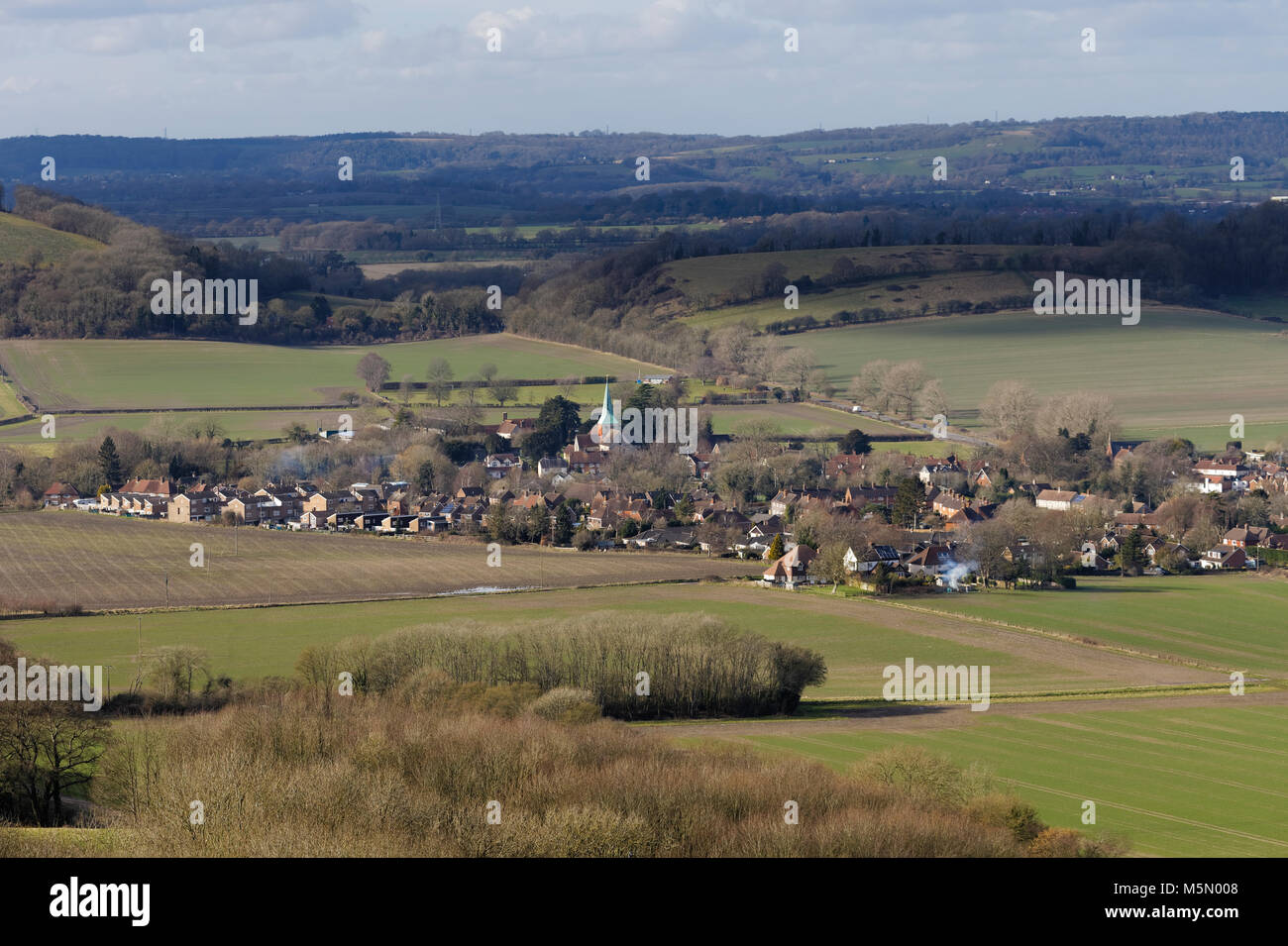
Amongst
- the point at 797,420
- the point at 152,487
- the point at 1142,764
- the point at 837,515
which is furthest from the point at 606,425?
the point at 1142,764

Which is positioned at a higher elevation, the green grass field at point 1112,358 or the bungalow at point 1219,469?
the green grass field at point 1112,358

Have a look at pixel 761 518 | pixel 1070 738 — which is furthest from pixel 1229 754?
pixel 761 518

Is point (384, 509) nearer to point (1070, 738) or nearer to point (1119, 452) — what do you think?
point (1119, 452)

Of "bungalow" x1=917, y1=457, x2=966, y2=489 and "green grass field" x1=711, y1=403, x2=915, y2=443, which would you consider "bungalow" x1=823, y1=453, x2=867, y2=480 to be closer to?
"bungalow" x1=917, y1=457, x2=966, y2=489

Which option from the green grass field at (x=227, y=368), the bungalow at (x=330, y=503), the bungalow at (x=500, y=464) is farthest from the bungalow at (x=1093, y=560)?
the green grass field at (x=227, y=368)

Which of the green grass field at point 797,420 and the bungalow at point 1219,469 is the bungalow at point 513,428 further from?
the bungalow at point 1219,469

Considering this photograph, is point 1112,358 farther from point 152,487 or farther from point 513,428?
point 152,487
